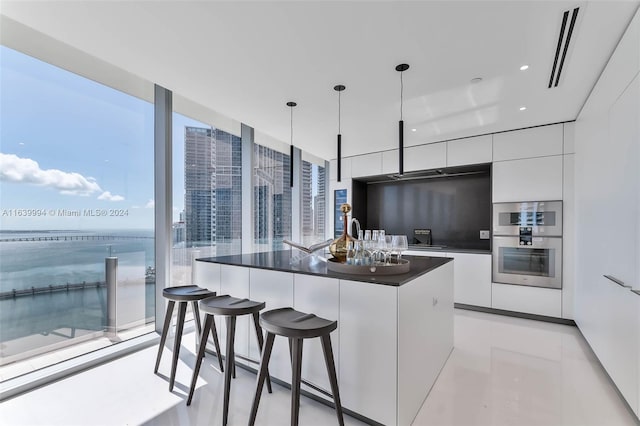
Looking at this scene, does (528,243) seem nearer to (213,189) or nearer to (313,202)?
(313,202)

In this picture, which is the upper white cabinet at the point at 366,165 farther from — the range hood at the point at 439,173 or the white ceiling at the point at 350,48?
the white ceiling at the point at 350,48

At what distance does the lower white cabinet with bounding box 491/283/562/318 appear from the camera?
3.77 m

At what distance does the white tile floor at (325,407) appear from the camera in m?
1.96

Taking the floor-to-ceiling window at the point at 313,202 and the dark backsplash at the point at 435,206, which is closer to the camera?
the dark backsplash at the point at 435,206

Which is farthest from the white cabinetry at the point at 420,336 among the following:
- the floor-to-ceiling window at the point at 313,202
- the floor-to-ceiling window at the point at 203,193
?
the floor-to-ceiling window at the point at 313,202

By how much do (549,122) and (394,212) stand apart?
2.62 metres

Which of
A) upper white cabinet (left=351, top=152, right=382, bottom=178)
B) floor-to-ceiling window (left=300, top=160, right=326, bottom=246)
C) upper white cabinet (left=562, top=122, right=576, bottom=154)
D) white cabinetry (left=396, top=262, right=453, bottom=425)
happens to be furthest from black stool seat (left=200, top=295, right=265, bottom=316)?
upper white cabinet (left=562, top=122, right=576, bottom=154)

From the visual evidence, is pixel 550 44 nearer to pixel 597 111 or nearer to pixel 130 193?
pixel 597 111

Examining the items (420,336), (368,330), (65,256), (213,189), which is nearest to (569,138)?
(420,336)

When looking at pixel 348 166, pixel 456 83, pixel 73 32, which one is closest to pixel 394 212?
pixel 348 166

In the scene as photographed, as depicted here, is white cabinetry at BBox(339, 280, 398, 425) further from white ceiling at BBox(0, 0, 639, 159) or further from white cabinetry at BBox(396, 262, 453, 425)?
white ceiling at BBox(0, 0, 639, 159)

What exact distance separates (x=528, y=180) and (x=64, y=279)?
5.24m

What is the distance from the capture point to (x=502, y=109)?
3.39 metres

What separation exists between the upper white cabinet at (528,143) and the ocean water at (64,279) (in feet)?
15.0
